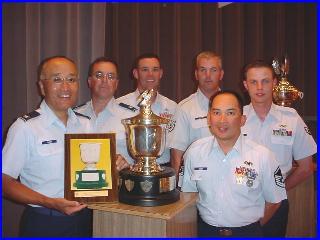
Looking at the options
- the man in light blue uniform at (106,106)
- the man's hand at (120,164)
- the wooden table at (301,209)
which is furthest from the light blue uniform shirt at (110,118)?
the wooden table at (301,209)

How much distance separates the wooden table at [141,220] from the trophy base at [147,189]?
3 cm

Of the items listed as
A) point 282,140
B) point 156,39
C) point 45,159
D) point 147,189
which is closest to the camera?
point 147,189

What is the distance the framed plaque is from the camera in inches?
63.2

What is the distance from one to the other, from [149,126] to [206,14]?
8.56 feet

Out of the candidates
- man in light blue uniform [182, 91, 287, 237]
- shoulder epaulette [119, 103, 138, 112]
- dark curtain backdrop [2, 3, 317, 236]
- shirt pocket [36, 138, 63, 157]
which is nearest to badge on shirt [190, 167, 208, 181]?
man in light blue uniform [182, 91, 287, 237]

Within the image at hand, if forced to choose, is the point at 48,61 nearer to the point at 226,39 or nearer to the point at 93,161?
the point at 93,161

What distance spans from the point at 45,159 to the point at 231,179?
0.87 m

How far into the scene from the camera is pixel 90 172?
1618 mm

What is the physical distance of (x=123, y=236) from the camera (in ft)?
5.16

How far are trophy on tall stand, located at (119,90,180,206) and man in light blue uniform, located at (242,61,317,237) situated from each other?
76 centimetres

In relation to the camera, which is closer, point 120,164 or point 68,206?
point 68,206

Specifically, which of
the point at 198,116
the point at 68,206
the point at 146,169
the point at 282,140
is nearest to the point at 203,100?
the point at 198,116

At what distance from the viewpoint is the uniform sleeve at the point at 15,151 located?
A: 1661mm

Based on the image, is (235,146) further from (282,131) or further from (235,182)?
(282,131)
